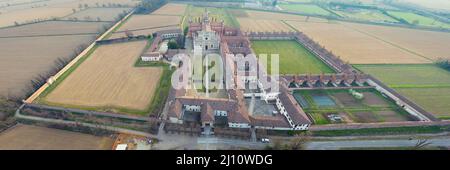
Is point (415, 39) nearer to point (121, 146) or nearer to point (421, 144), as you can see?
point (421, 144)

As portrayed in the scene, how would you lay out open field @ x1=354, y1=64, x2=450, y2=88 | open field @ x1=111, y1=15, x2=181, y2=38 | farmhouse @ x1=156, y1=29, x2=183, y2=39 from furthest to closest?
open field @ x1=111, y1=15, x2=181, y2=38 < farmhouse @ x1=156, y1=29, x2=183, y2=39 < open field @ x1=354, y1=64, x2=450, y2=88

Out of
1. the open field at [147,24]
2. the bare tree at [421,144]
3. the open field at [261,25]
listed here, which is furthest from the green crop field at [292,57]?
the open field at [147,24]

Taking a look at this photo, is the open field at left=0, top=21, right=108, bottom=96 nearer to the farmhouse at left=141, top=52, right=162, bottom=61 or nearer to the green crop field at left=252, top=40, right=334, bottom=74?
the farmhouse at left=141, top=52, right=162, bottom=61

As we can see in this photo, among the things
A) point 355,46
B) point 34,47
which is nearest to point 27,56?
point 34,47

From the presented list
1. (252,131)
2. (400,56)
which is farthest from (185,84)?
(400,56)

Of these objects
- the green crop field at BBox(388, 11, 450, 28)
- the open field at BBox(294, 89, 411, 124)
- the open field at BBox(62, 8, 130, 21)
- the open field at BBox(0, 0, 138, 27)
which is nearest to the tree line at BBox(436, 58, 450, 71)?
the open field at BBox(294, 89, 411, 124)

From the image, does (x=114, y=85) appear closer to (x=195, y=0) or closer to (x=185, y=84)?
(x=185, y=84)
